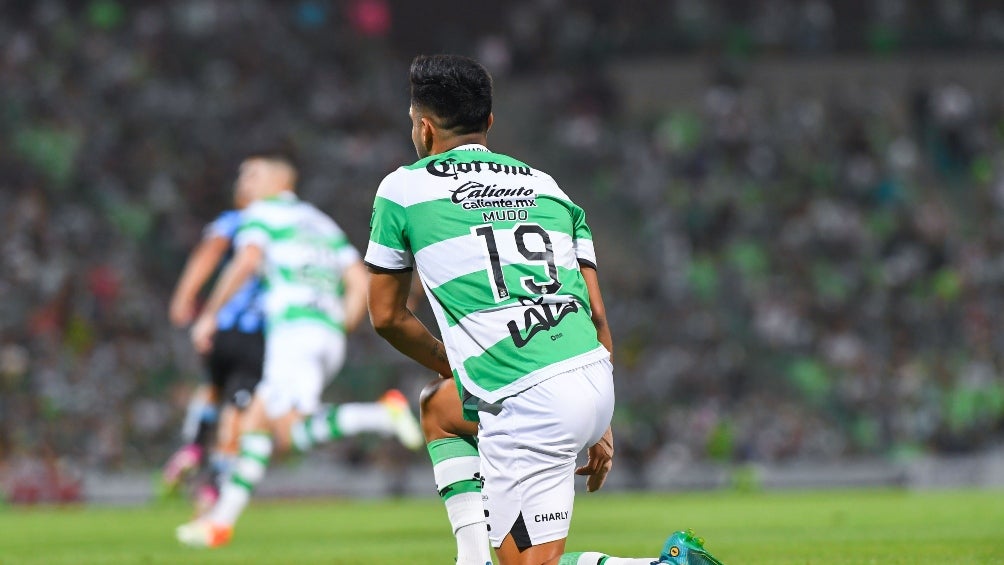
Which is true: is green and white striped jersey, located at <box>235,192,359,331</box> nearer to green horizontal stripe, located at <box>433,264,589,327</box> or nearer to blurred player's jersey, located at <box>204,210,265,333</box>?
blurred player's jersey, located at <box>204,210,265,333</box>

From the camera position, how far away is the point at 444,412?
4.70 m

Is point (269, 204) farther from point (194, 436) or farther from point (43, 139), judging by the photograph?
point (43, 139)

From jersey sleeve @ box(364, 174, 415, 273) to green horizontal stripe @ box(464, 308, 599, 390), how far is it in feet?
1.26

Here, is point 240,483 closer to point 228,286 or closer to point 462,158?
point 228,286

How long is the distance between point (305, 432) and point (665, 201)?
14.5m

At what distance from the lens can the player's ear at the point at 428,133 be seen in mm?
4496

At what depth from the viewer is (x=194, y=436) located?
10.9 meters

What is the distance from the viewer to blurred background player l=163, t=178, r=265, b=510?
Answer: 991cm

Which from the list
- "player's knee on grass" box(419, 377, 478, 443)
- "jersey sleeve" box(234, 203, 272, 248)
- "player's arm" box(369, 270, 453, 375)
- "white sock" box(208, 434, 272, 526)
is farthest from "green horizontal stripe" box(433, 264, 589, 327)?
"jersey sleeve" box(234, 203, 272, 248)

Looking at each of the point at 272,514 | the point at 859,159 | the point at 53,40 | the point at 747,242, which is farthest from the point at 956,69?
the point at 272,514

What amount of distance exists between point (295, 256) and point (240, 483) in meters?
1.82

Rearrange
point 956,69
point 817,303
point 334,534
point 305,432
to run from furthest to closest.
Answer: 1. point 956,69
2. point 817,303
3. point 334,534
4. point 305,432

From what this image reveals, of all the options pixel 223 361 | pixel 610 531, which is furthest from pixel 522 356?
pixel 223 361
